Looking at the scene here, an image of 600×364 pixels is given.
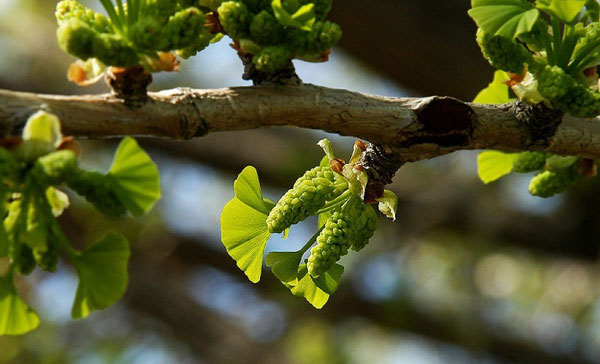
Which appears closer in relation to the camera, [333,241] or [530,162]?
[333,241]

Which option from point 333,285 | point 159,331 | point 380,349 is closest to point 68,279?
point 159,331

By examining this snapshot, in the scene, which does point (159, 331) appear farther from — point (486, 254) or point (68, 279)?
point (486, 254)

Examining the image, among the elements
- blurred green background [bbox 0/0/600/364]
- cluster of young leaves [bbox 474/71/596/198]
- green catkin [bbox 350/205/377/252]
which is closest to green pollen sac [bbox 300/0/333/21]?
green catkin [bbox 350/205/377/252]

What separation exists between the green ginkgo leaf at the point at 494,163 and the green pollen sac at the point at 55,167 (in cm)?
57

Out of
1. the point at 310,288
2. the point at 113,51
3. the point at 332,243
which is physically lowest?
the point at 310,288

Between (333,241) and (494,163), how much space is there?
1.15 feet

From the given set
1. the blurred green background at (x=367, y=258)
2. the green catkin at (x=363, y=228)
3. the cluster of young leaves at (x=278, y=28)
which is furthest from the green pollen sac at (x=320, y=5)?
the blurred green background at (x=367, y=258)

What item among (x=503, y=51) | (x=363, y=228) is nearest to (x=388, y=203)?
(x=363, y=228)

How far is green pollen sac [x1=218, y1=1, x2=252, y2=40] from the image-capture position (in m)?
0.64

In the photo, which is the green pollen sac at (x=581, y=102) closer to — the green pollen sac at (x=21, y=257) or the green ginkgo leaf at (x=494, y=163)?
the green ginkgo leaf at (x=494, y=163)

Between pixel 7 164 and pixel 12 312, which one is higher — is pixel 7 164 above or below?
above

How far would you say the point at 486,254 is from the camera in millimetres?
2754

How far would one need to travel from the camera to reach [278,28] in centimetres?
66

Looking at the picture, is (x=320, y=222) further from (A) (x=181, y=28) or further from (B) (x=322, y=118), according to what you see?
(A) (x=181, y=28)
